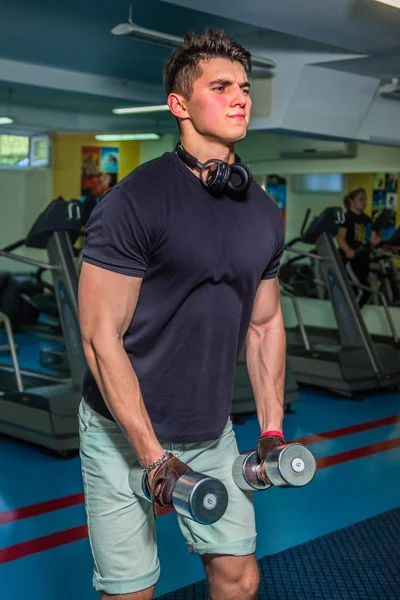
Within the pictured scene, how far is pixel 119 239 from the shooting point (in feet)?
5.59

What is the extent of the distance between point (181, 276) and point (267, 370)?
46 centimetres

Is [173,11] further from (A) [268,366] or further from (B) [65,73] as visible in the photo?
(A) [268,366]

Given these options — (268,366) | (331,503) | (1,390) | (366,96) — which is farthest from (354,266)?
(268,366)

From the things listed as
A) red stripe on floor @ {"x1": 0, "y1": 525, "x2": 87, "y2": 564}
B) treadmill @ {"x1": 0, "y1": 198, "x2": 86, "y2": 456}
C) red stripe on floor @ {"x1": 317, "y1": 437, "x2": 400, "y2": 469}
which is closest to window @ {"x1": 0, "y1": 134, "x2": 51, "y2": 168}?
treadmill @ {"x1": 0, "y1": 198, "x2": 86, "y2": 456}

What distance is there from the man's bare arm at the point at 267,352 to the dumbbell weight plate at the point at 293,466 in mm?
335

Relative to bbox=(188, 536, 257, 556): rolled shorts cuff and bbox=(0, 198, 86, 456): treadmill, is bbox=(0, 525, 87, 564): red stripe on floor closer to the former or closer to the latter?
bbox=(0, 198, 86, 456): treadmill

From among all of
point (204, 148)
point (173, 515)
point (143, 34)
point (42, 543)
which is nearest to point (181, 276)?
point (204, 148)

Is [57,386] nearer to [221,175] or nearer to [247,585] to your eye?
[247,585]

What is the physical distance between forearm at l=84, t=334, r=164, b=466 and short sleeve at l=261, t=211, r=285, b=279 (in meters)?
0.52

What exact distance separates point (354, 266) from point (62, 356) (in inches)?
124

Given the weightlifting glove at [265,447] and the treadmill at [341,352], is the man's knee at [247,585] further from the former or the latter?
the treadmill at [341,352]

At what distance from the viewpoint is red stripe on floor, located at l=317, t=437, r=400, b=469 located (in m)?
4.66

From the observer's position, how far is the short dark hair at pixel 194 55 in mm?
1815

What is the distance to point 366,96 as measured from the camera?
7582 millimetres
